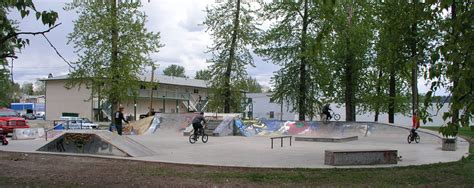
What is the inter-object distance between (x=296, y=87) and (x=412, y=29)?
30.4 meters

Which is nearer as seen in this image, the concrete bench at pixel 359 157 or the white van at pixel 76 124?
the concrete bench at pixel 359 157

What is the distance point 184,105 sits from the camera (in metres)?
76.0

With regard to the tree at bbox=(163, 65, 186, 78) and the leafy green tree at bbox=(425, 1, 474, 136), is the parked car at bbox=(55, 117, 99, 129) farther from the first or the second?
the tree at bbox=(163, 65, 186, 78)

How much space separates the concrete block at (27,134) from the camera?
78.0 ft

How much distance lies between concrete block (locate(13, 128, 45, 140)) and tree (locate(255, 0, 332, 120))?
2011 centimetres

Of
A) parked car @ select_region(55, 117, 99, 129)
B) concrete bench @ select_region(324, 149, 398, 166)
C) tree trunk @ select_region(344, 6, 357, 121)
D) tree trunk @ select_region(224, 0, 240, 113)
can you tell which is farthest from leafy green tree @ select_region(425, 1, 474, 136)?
tree trunk @ select_region(224, 0, 240, 113)

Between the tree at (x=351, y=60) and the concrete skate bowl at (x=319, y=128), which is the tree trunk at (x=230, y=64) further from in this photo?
the concrete skate bowl at (x=319, y=128)


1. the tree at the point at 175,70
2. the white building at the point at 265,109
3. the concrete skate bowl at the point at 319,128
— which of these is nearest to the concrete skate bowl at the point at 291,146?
the concrete skate bowl at the point at 319,128

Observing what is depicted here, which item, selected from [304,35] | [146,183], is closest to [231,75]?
[304,35]

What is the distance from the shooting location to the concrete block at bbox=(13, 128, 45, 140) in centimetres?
2377

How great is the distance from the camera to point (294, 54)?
3869cm

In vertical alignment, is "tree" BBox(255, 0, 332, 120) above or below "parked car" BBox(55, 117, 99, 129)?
above

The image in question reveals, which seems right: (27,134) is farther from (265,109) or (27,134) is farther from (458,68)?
(265,109)

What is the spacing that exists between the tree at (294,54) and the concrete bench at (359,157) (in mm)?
23778
